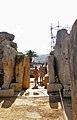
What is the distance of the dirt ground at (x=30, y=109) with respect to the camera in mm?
5325

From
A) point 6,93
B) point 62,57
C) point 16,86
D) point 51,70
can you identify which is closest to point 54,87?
point 51,70

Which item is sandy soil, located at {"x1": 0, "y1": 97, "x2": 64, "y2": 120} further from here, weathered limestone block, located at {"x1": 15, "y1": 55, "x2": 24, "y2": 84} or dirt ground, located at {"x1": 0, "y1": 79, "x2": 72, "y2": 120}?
weathered limestone block, located at {"x1": 15, "y1": 55, "x2": 24, "y2": 84}

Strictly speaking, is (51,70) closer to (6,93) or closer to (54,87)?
(54,87)

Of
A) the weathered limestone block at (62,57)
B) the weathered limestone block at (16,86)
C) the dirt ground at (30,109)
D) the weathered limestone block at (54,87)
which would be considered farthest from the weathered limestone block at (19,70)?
the weathered limestone block at (62,57)

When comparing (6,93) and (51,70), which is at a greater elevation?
(51,70)

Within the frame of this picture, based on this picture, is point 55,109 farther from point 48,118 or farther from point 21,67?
point 21,67

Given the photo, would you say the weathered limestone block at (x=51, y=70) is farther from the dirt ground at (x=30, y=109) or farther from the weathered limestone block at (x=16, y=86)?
the weathered limestone block at (x=16, y=86)

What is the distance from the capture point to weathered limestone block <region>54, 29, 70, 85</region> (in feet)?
Result: 25.2

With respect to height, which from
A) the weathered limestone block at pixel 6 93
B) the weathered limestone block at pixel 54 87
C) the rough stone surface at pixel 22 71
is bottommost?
the weathered limestone block at pixel 6 93

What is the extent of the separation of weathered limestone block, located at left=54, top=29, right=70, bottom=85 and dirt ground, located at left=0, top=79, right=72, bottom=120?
43.7 inches

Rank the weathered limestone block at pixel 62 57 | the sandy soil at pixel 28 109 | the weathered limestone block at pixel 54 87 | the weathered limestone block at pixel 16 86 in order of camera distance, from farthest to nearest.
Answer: the weathered limestone block at pixel 16 86
the weathered limestone block at pixel 54 87
the weathered limestone block at pixel 62 57
the sandy soil at pixel 28 109

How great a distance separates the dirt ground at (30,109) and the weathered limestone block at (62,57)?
1109mm

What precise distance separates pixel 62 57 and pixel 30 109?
2.81m

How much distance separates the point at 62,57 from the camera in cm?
793
